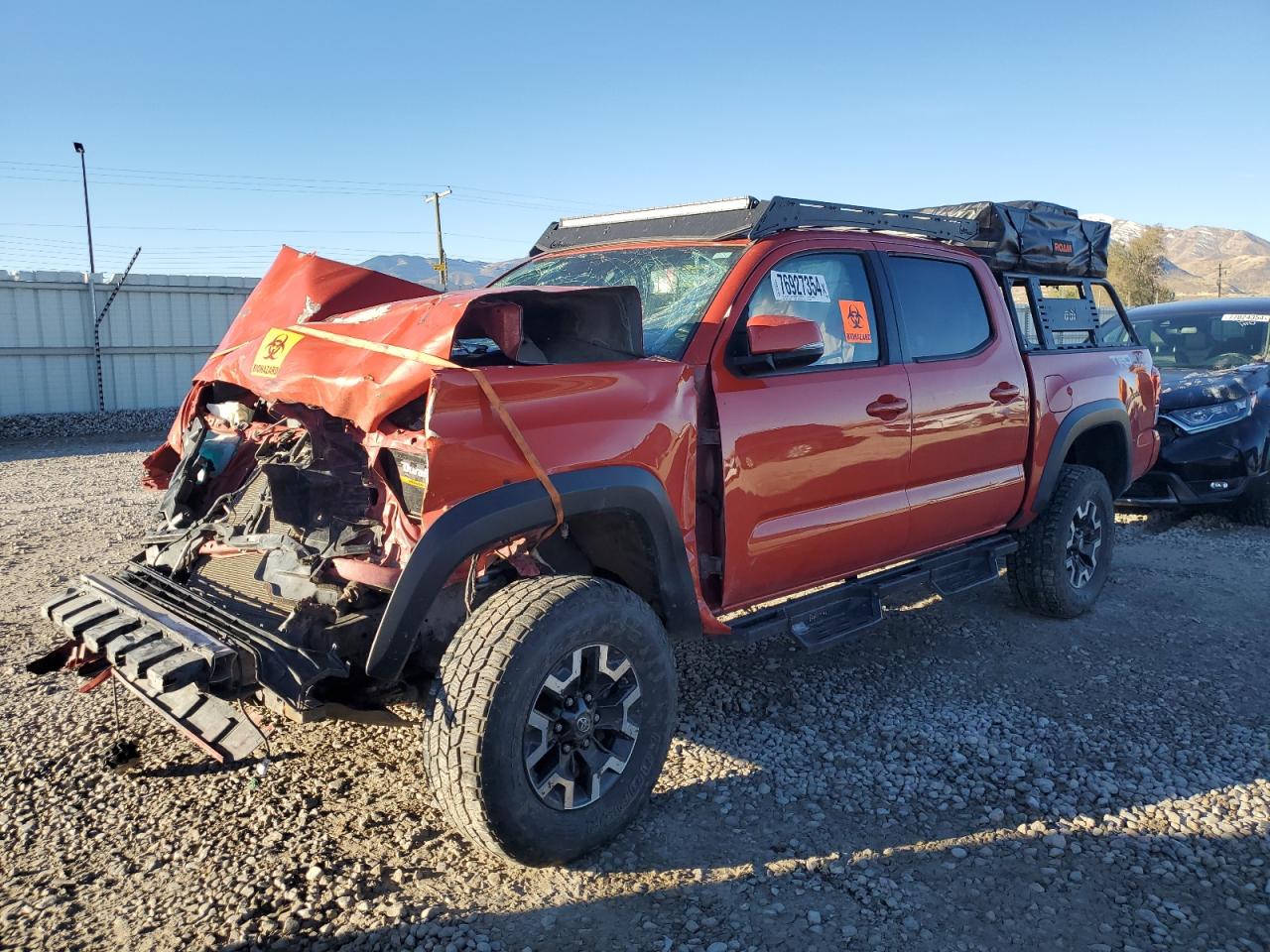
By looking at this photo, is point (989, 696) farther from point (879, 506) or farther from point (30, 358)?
point (30, 358)

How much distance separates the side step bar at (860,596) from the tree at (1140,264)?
55516mm

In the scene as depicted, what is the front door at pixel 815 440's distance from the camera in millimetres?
3523

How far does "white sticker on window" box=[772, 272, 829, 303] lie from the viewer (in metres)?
3.83

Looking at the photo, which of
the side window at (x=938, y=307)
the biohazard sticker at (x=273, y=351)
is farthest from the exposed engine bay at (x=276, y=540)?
the side window at (x=938, y=307)

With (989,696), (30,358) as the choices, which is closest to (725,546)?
(989,696)

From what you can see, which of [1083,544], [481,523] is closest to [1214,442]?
[1083,544]

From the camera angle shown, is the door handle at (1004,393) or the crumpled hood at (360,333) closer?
the crumpled hood at (360,333)

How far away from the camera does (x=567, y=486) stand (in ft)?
9.69

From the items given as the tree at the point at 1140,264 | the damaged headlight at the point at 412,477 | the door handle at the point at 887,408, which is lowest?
the damaged headlight at the point at 412,477

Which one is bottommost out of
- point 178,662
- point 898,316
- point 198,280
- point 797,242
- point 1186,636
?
point 1186,636

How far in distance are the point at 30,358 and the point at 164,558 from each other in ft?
43.2

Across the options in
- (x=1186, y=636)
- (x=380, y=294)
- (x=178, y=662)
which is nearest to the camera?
(x=178, y=662)

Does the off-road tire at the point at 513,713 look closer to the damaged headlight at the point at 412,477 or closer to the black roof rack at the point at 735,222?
the damaged headlight at the point at 412,477

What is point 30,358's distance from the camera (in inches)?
567
